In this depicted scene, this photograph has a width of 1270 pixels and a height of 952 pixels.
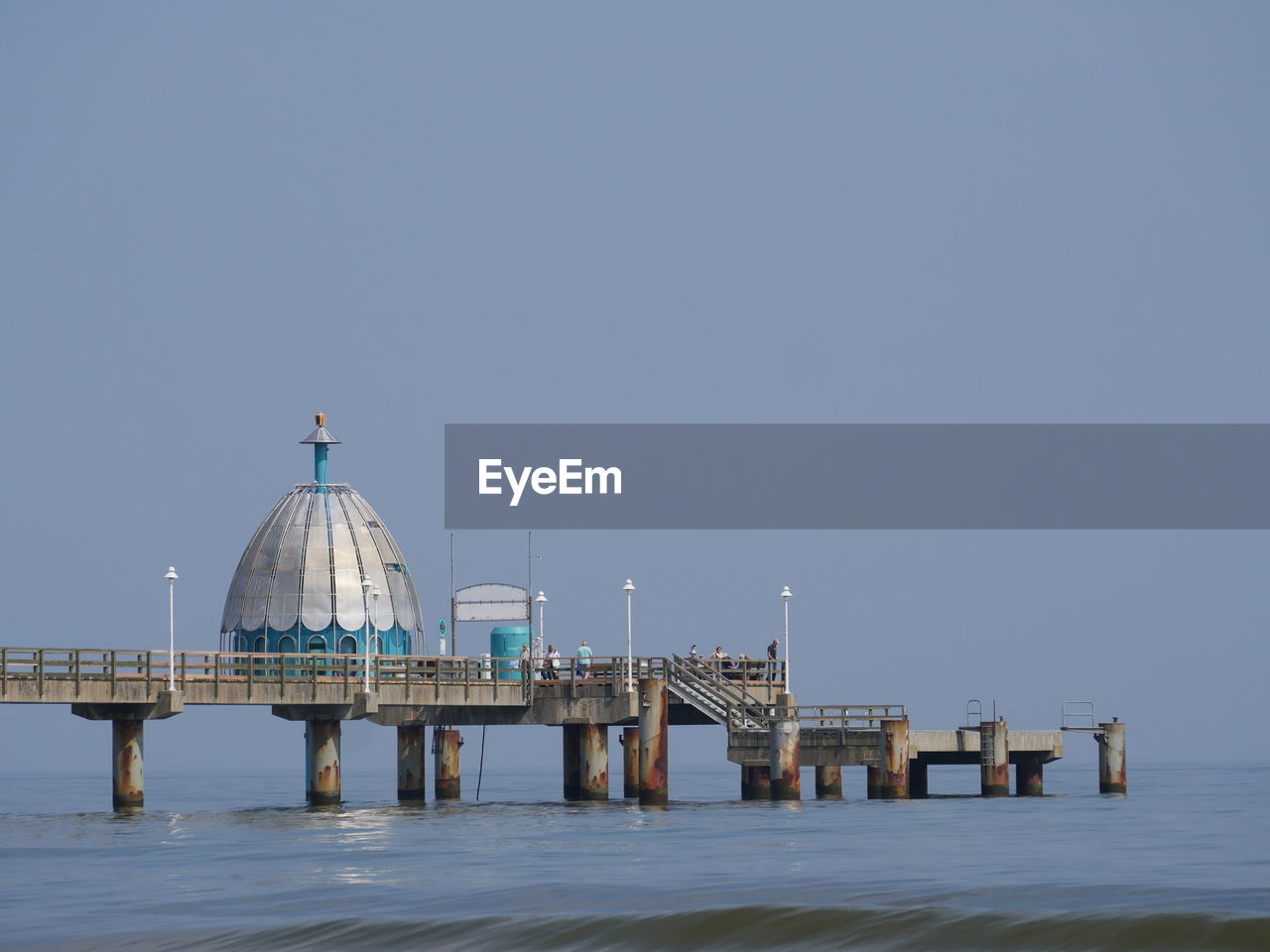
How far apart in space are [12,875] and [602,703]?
1958 centimetres

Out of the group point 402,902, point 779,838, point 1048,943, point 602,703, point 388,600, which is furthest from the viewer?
point 388,600

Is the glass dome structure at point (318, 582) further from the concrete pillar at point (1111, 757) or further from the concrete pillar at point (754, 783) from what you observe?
the concrete pillar at point (1111, 757)

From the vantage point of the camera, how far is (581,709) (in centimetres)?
5775

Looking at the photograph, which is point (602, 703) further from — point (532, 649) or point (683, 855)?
point (683, 855)

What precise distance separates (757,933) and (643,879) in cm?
624

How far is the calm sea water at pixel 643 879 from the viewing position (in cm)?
3325

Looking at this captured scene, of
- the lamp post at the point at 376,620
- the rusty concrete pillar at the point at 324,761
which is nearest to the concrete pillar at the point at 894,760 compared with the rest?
the rusty concrete pillar at the point at 324,761

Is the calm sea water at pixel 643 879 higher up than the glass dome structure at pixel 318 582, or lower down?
lower down

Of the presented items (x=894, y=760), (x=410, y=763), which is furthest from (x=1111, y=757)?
(x=410, y=763)

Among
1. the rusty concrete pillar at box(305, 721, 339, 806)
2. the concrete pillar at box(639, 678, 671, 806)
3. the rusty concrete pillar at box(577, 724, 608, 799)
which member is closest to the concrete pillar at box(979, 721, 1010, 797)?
the concrete pillar at box(639, 678, 671, 806)

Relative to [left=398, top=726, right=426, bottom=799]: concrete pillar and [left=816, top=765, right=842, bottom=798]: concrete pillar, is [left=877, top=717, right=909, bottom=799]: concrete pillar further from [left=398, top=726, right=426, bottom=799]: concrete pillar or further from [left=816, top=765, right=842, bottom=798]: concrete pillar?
[left=398, top=726, right=426, bottom=799]: concrete pillar

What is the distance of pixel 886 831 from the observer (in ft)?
163

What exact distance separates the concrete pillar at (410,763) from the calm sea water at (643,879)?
4144 mm

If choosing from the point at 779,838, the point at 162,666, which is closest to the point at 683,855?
the point at 779,838
